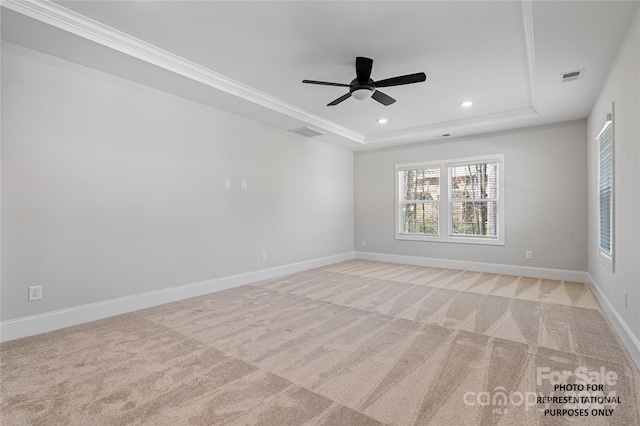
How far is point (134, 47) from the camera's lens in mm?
2934

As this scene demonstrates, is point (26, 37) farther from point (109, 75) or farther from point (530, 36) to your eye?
point (530, 36)

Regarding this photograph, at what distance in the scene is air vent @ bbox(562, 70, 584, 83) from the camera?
3.36 m

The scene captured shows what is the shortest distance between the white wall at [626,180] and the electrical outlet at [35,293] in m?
4.90

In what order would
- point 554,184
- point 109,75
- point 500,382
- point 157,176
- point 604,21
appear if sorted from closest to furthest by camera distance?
point 500,382 < point 604,21 < point 109,75 < point 157,176 < point 554,184

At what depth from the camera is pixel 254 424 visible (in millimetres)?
1633

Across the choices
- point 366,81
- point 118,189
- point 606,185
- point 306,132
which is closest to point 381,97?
point 366,81

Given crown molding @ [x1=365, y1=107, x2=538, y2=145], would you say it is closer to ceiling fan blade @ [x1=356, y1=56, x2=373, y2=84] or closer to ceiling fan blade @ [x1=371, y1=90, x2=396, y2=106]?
ceiling fan blade @ [x1=371, y1=90, x2=396, y2=106]

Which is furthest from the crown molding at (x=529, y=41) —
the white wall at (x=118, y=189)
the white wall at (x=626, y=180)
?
the white wall at (x=118, y=189)

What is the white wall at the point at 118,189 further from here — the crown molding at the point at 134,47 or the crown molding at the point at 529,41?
the crown molding at the point at 529,41

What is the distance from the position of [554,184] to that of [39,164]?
6818 millimetres

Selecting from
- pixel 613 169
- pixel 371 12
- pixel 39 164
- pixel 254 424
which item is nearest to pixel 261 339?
pixel 254 424

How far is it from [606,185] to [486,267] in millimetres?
2538

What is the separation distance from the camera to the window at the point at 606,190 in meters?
3.28

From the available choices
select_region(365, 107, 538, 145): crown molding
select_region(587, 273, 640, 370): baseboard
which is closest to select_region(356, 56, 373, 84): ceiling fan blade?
select_region(365, 107, 538, 145): crown molding
